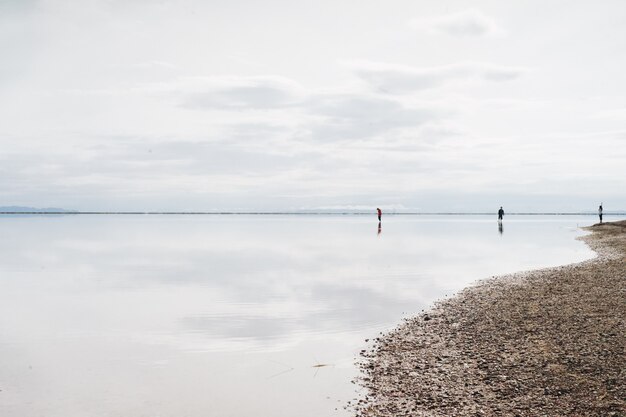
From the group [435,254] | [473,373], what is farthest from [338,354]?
[435,254]

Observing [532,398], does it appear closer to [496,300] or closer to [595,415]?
[595,415]

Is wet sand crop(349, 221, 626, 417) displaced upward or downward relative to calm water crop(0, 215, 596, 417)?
upward

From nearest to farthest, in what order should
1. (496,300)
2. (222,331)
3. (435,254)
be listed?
(222,331) < (496,300) < (435,254)

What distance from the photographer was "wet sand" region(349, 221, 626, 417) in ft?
39.8

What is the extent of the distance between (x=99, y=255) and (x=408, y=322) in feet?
151

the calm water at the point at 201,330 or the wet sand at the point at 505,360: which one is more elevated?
the wet sand at the point at 505,360

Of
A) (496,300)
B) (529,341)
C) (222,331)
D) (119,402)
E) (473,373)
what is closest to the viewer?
(119,402)

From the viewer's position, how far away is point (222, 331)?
21.4 metres

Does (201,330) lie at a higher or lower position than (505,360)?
lower

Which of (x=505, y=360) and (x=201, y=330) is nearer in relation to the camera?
(x=505, y=360)

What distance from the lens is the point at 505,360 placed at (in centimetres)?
1527

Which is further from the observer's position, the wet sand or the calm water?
the calm water

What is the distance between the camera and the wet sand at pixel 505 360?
1213 centimetres

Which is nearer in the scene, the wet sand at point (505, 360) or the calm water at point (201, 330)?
the wet sand at point (505, 360)
